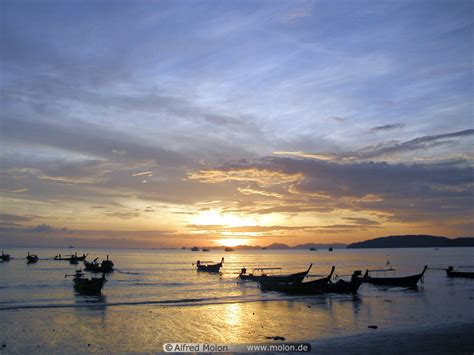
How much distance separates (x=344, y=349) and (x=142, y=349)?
9347 millimetres

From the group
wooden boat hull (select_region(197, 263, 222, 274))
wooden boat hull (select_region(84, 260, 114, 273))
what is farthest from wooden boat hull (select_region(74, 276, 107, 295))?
wooden boat hull (select_region(197, 263, 222, 274))

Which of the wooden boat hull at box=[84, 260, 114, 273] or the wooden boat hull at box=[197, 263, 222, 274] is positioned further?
the wooden boat hull at box=[197, 263, 222, 274]

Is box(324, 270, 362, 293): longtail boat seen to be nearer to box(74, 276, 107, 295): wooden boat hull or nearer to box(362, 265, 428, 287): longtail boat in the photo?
box(362, 265, 428, 287): longtail boat

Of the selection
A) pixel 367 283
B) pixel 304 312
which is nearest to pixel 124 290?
pixel 304 312

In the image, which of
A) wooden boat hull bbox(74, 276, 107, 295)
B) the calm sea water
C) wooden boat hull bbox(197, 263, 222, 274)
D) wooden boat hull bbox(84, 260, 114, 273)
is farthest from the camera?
wooden boat hull bbox(197, 263, 222, 274)

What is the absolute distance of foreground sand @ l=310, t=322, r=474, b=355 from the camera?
55.9 ft

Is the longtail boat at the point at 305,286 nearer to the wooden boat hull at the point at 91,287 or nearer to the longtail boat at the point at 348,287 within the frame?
the longtail boat at the point at 348,287

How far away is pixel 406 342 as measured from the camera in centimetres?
1853

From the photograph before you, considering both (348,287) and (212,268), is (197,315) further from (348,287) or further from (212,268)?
(212,268)

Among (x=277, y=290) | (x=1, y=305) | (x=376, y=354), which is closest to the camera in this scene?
(x=376, y=354)

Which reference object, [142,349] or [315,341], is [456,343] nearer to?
[315,341]

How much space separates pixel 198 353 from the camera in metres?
17.5

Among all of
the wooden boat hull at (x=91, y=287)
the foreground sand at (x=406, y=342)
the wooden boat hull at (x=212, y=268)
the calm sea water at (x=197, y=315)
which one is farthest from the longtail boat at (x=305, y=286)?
the wooden boat hull at (x=212, y=268)

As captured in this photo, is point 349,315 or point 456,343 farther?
point 349,315
